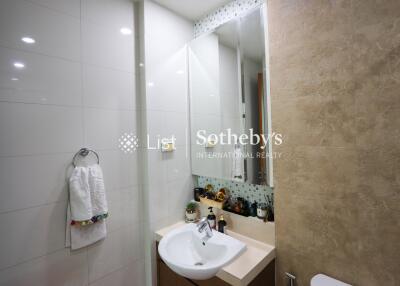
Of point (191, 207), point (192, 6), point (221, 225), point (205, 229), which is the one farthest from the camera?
point (191, 207)

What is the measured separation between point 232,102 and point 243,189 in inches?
26.3

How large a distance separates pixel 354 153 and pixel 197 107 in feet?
3.77

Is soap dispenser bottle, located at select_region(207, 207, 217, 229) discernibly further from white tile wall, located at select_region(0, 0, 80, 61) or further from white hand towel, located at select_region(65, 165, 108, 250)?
white tile wall, located at select_region(0, 0, 80, 61)

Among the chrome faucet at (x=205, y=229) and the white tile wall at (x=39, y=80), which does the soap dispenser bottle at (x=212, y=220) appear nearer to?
the chrome faucet at (x=205, y=229)

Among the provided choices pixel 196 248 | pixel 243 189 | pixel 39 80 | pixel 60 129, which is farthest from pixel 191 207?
pixel 39 80

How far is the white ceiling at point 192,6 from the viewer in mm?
1558

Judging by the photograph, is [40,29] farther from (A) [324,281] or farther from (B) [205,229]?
(A) [324,281]

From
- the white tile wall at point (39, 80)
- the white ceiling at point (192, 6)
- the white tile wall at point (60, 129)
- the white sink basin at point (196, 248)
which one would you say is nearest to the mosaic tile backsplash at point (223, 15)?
the white ceiling at point (192, 6)

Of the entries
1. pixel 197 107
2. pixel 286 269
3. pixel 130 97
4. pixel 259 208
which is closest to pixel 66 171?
pixel 130 97

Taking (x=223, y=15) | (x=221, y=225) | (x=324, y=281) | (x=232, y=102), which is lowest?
(x=324, y=281)

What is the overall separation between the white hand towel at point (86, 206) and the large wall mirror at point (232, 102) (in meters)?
0.80

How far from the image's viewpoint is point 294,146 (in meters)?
1.14

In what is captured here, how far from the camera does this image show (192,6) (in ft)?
5.29

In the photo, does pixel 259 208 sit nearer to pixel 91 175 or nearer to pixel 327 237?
pixel 327 237
